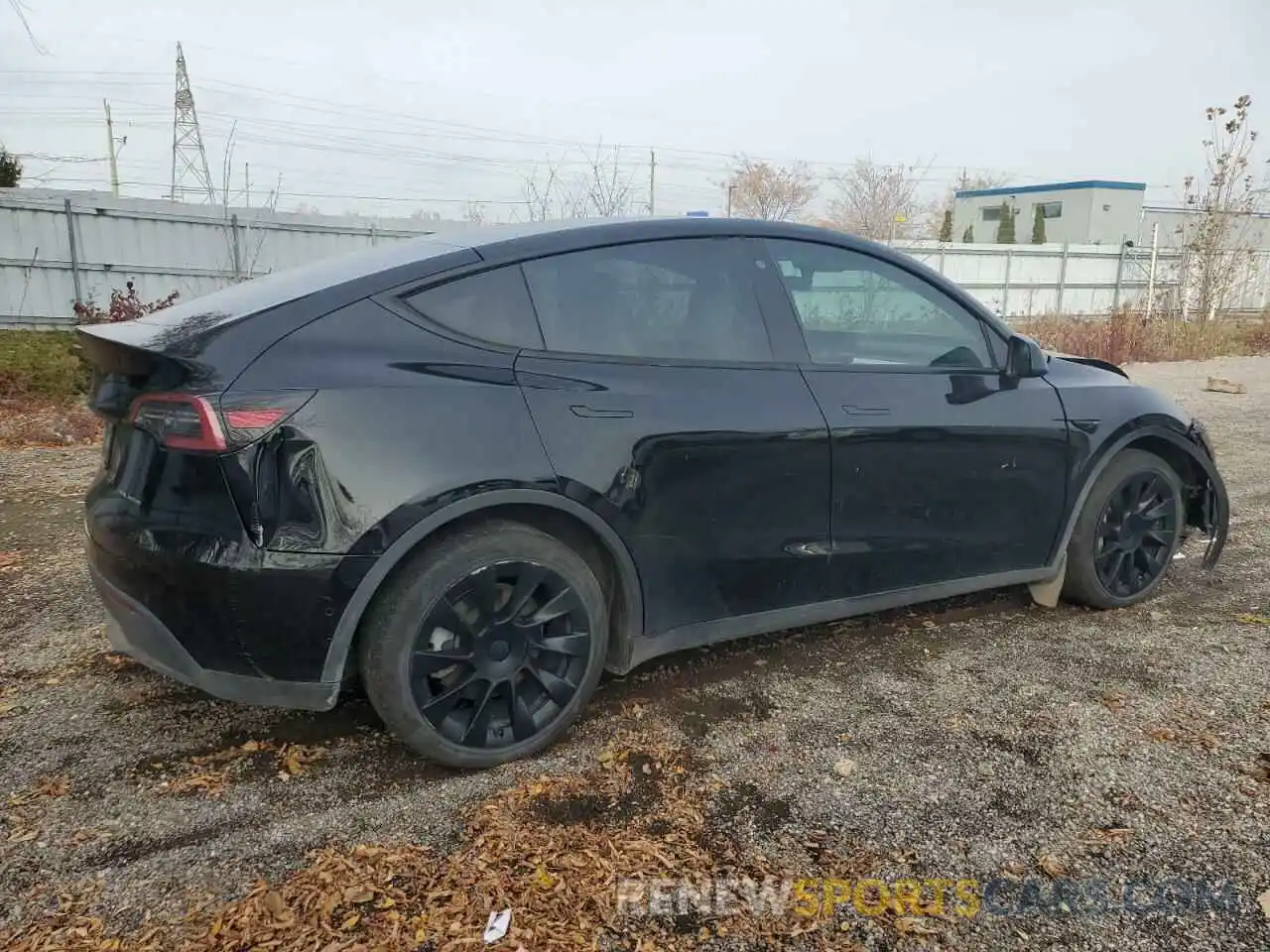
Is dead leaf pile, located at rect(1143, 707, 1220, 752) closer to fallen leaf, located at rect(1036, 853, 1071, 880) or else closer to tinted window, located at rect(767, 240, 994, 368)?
fallen leaf, located at rect(1036, 853, 1071, 880)

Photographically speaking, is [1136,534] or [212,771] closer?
[212,771]

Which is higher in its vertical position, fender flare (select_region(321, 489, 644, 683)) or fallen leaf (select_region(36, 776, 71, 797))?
fender flare (select_region(321, 489, 644, 683))

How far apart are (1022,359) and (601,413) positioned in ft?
6.13

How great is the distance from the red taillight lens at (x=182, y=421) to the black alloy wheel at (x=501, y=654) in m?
0.74

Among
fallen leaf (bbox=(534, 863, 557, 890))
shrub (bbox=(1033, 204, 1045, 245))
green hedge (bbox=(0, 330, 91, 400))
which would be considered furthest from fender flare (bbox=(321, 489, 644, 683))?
shrub (bbox=(1033, 204, 1045, 245))

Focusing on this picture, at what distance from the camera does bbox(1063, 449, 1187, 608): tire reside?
390cm

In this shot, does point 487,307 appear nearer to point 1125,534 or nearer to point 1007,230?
point 1125,534

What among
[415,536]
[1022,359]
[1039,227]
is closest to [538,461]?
[415,536]

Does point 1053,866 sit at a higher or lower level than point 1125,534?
lower

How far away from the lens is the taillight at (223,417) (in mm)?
2324

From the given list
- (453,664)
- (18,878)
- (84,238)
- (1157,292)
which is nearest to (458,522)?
(453,664)

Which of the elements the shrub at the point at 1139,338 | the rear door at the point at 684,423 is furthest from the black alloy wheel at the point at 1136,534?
the shrub at the point at 1139,338

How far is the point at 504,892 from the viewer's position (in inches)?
85.3

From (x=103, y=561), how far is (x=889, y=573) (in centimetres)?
260
